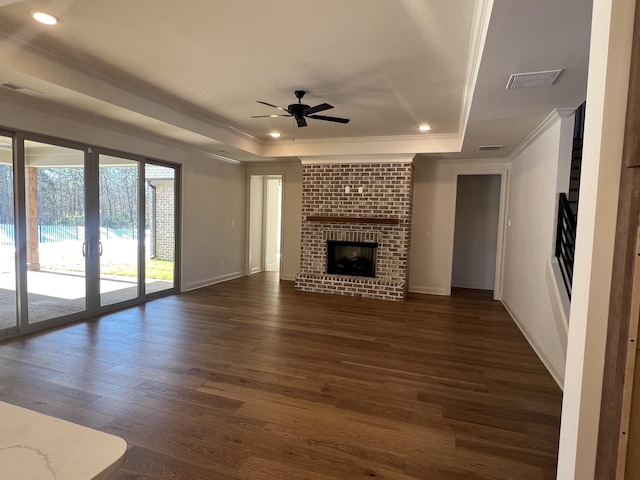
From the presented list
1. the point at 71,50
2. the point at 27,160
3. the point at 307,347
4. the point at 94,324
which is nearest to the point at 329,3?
the point at 71,50

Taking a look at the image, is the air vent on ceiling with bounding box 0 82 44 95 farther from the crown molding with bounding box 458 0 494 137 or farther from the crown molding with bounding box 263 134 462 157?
the crown molding with bounding box 458 0 494 137

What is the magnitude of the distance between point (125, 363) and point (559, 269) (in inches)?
165

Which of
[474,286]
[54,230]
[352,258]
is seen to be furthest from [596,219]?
[474,286]

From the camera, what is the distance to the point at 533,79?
2.67m

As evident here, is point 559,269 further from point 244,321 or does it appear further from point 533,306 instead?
point 244,321

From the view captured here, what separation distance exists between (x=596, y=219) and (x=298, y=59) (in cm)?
276

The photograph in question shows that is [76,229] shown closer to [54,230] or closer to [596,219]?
[54,230]

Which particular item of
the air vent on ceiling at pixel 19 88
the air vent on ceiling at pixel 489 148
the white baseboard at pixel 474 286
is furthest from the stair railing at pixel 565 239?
the air vent on ceiling at pixel 19 88

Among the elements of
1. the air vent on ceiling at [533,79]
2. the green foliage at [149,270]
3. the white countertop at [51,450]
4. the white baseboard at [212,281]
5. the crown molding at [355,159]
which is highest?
the air vent on ceiling at [533,79]

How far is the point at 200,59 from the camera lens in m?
3.14

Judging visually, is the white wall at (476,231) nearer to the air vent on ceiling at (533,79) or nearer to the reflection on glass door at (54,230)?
the air vent on ceiling at (533,79)

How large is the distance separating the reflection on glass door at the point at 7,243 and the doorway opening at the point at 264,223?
15.0 feet

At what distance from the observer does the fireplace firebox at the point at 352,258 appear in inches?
259

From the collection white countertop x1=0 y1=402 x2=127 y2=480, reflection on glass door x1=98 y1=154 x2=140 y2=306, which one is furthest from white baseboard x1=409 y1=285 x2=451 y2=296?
white countertop x1=0 y1=402 x2=127 y2=480
